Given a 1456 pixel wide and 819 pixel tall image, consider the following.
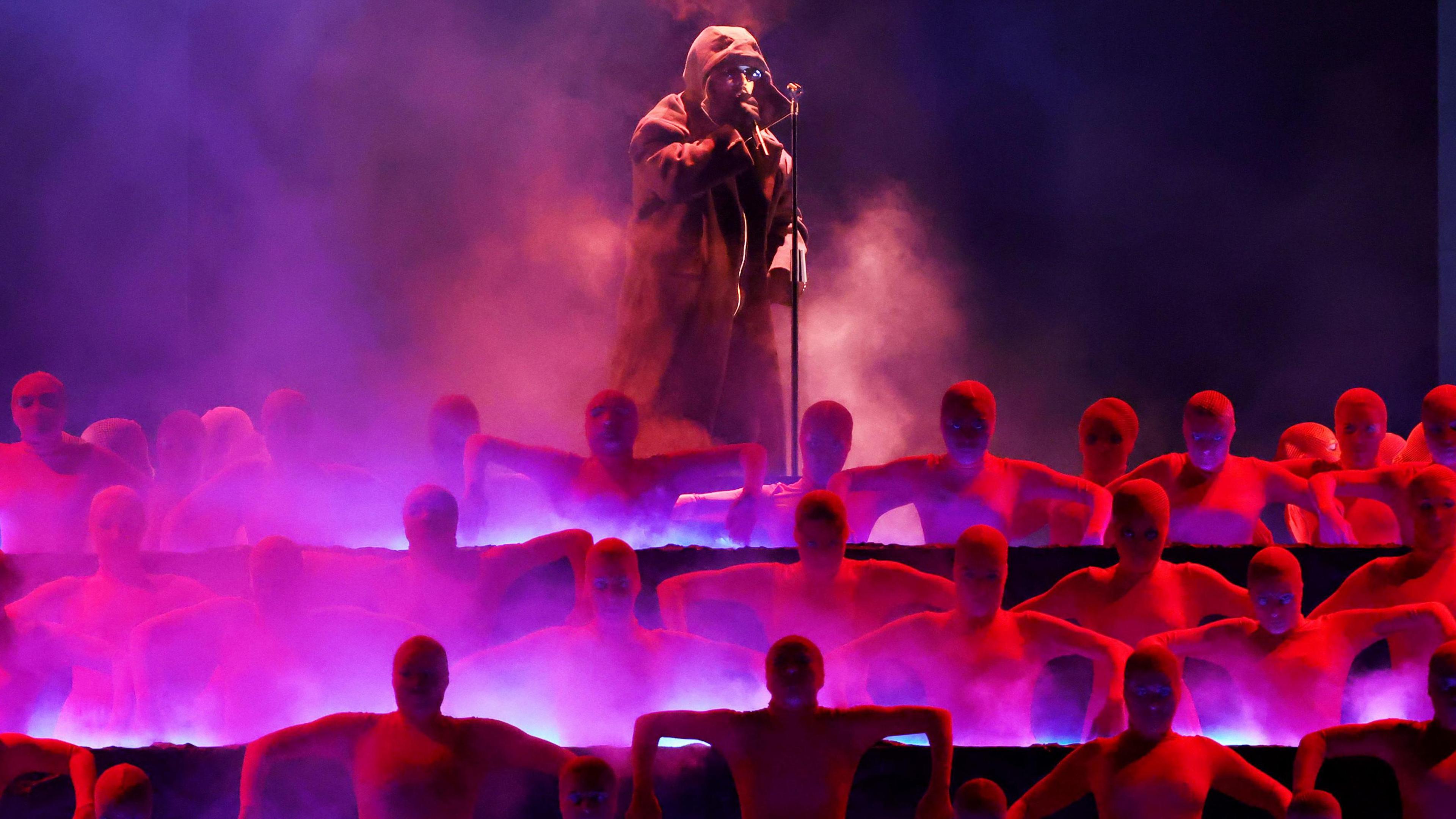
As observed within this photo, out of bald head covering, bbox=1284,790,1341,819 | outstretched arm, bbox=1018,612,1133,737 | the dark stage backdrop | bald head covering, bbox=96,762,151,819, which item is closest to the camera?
bald head covering, bbox=1284,790,1341,819

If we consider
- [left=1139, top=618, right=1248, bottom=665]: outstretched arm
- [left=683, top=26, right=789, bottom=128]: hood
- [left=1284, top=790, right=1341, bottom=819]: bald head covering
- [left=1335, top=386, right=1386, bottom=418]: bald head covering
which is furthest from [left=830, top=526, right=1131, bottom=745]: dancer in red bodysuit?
[left=683, top=26, right=789, bottom=128]: hood

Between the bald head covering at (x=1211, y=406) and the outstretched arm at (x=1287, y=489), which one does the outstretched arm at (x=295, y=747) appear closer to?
the bald head covering at (x=1211, y=406)

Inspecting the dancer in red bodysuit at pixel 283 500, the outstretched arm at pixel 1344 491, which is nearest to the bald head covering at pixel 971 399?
the outstretched arm at pixel 1344 491

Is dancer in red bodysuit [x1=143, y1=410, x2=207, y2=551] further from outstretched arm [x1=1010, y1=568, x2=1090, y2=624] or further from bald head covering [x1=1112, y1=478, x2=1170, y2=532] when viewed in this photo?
bald head covering [x1=1112, y1=478, x2=1170, y2=532]

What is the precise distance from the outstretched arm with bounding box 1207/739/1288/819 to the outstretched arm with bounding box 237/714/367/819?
1.88m

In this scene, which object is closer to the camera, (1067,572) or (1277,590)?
(1277,590)

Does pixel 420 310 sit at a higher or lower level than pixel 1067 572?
higher

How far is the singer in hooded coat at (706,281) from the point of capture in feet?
20.1

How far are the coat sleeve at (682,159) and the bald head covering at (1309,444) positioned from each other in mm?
2226

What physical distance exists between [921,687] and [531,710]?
1.01 m

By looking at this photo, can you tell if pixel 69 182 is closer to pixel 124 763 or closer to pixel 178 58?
pixel 178 58

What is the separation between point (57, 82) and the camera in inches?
279

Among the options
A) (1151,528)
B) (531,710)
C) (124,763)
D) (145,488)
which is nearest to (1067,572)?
(1151,528)

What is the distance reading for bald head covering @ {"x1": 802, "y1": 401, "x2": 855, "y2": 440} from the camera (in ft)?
15.4
